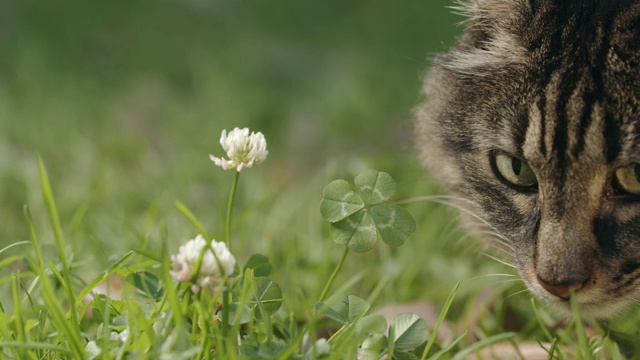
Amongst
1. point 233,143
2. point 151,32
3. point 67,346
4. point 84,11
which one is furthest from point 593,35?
point 84,11

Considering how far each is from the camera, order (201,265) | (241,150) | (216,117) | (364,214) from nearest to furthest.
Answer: (201,265) < (241,150) < (364,214) < (216,117)

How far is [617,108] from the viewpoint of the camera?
1763 mm

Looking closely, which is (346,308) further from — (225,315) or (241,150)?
(241,150)

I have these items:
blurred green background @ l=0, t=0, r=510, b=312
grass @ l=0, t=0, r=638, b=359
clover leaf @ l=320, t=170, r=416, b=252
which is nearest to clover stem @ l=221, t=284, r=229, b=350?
grass @ l=0, t=0, r=638, b=359

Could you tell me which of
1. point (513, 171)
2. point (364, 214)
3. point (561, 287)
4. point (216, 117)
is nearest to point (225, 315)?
point (364, 214)

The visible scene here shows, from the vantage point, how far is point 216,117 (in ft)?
12.4

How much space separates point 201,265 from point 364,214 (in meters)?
0.46

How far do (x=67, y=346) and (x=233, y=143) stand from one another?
53 cm

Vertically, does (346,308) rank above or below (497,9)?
below

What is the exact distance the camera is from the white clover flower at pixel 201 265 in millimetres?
1449

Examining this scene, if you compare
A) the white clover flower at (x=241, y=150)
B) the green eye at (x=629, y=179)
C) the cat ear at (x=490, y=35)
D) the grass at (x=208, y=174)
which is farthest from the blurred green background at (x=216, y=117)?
the green eye at (x=629, y=179)

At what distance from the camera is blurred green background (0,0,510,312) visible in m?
2.71

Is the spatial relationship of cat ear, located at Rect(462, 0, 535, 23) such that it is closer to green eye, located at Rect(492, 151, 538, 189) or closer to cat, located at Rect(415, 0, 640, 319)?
cat, located at Rect(415, 0, 640, 319)

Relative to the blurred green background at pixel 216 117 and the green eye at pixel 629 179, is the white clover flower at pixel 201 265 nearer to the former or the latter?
the blurred green background at pixel 216 117
